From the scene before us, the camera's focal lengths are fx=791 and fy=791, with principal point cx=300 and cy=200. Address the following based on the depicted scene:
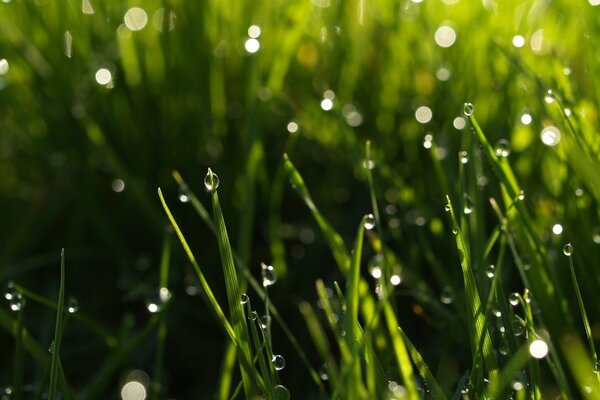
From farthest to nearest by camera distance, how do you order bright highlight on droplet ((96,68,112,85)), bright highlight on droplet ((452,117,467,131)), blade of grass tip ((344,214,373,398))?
bright highlight on droplet ((96,68,112,85)) < bright highlight on droplet ((452,117,467,131)) < blade of grass tip ((344,214,373,398))

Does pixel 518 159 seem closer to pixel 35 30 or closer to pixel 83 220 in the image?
pixel 83 220

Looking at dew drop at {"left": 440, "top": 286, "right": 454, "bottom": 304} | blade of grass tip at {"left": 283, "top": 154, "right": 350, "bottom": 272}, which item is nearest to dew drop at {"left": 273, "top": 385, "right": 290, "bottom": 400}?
blade of grass tip at {"left": 283, "top": 154, "right": 350, "bottom": 272}

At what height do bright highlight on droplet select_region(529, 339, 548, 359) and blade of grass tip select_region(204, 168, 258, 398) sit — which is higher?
blade of grass tip select_region(204, 168, 258, 398)

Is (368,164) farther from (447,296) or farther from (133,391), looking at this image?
(133,391)

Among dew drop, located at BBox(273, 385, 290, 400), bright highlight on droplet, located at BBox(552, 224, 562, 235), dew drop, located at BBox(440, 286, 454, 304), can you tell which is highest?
bright highlight on droplet, located at BBox(552, 224, 562, 235)

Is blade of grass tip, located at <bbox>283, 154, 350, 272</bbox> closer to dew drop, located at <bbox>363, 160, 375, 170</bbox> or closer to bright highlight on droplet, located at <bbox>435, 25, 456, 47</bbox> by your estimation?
dew drop, located at <bbox>363, 160, 375, 170</bbox>

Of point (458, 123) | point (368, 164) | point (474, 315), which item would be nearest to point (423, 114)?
point (458, 123)

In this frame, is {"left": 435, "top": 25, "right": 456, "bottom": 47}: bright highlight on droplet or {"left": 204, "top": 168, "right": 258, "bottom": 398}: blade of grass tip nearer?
{"left": 204, "top": 168, "right": 258, "bottom": 398}: blade of grass tip
